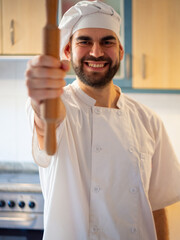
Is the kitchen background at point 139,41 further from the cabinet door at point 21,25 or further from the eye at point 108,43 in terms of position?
the eye at point 108,43

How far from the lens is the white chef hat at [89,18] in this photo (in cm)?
98

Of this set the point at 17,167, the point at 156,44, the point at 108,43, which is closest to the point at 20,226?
the point at 17,167

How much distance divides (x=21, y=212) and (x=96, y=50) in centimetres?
108

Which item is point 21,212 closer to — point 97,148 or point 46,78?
point 97,148

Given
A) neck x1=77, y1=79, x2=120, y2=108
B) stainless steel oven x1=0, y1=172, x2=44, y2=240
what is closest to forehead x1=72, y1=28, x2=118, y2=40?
neck x1=77, y1=79, x2=120, y2=108

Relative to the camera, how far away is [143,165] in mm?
1013

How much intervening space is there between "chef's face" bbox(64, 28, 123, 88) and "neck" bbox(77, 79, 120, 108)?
39mm

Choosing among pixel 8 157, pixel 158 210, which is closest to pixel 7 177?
pixel 8 157

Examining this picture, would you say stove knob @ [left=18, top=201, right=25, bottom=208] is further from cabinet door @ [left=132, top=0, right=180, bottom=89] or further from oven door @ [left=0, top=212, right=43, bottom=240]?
cabinet door @ [left=132, top=0, right=180, bottom=89]

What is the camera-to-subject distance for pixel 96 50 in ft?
3.12

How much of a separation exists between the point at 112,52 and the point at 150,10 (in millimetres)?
861

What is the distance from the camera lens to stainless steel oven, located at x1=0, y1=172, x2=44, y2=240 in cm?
162

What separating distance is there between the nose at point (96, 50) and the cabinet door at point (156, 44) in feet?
2.67

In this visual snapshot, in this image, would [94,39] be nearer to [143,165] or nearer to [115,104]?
[115,104]
